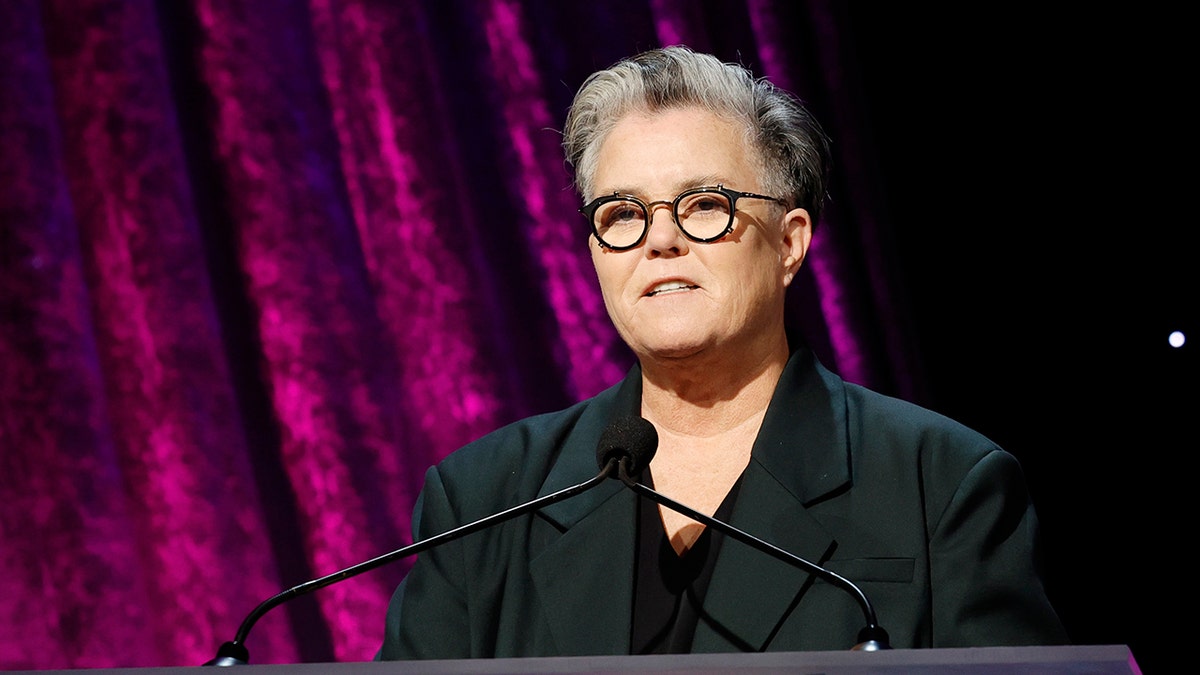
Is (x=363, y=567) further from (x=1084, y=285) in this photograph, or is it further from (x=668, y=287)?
(x=1084, y=285)

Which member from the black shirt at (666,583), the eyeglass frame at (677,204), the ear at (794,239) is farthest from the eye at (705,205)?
the black shirt at (666,583)

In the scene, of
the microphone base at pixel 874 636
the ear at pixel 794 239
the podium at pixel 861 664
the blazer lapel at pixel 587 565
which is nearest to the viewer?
the podium at pixel 861 664

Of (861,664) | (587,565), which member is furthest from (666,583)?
(861,664)

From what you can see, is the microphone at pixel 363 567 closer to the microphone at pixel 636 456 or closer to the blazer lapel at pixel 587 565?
the microphone at pixel 636 456

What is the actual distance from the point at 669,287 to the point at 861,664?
0.84 meters

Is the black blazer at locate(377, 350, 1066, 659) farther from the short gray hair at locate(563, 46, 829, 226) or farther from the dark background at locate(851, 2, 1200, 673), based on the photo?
the dark background at locate(851, 2, 1200, 673)

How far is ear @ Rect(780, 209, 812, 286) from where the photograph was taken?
1.82 m

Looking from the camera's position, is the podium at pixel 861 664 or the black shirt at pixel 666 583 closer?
the podium at pixel 861 664

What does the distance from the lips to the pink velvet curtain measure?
0.84 m

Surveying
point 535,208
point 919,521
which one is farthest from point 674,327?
point 535,208

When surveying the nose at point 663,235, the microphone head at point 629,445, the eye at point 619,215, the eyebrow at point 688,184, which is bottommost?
the microphone head at point 629,445

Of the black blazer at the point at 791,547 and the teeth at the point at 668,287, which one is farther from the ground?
the teeth at the point at 668,287

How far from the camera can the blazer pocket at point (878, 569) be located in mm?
1547

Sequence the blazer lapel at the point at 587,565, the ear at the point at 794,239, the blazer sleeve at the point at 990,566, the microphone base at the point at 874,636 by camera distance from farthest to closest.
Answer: the ear at the point at 794,239, the blazer lapel at the point at 587,565, the blazer sleeve at the point at 990,566, the microphone base at the point at 874,636
